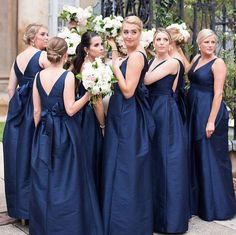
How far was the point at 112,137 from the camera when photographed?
4.48 meters

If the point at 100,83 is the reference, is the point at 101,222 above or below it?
below

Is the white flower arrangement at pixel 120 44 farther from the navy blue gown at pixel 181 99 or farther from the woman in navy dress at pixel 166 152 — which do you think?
the navy blue gown at pixel 181 99

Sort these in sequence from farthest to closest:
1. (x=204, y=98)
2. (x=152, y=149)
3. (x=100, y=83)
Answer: (x=204, y=98) → (x=152, y=149) → (x=100, y=83)

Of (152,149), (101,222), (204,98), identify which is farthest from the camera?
(204,98)

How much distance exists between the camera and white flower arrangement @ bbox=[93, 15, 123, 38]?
512 centimetres

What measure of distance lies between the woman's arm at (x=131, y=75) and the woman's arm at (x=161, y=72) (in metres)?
0.33

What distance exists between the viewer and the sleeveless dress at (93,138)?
468cm

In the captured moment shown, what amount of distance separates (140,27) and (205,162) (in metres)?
1.64

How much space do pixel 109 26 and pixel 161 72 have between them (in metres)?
0.81

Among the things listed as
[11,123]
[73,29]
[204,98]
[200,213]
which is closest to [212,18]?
[204,98]

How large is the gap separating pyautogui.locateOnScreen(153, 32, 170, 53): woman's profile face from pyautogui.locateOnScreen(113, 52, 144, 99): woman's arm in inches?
16.3

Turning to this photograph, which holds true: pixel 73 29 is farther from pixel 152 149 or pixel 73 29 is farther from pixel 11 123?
pixel 152 149

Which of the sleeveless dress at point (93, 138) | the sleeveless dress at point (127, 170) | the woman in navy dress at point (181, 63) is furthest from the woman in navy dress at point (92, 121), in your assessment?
the woman in navy dress at point (181, 63)

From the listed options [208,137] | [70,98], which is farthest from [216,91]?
[70,98]
